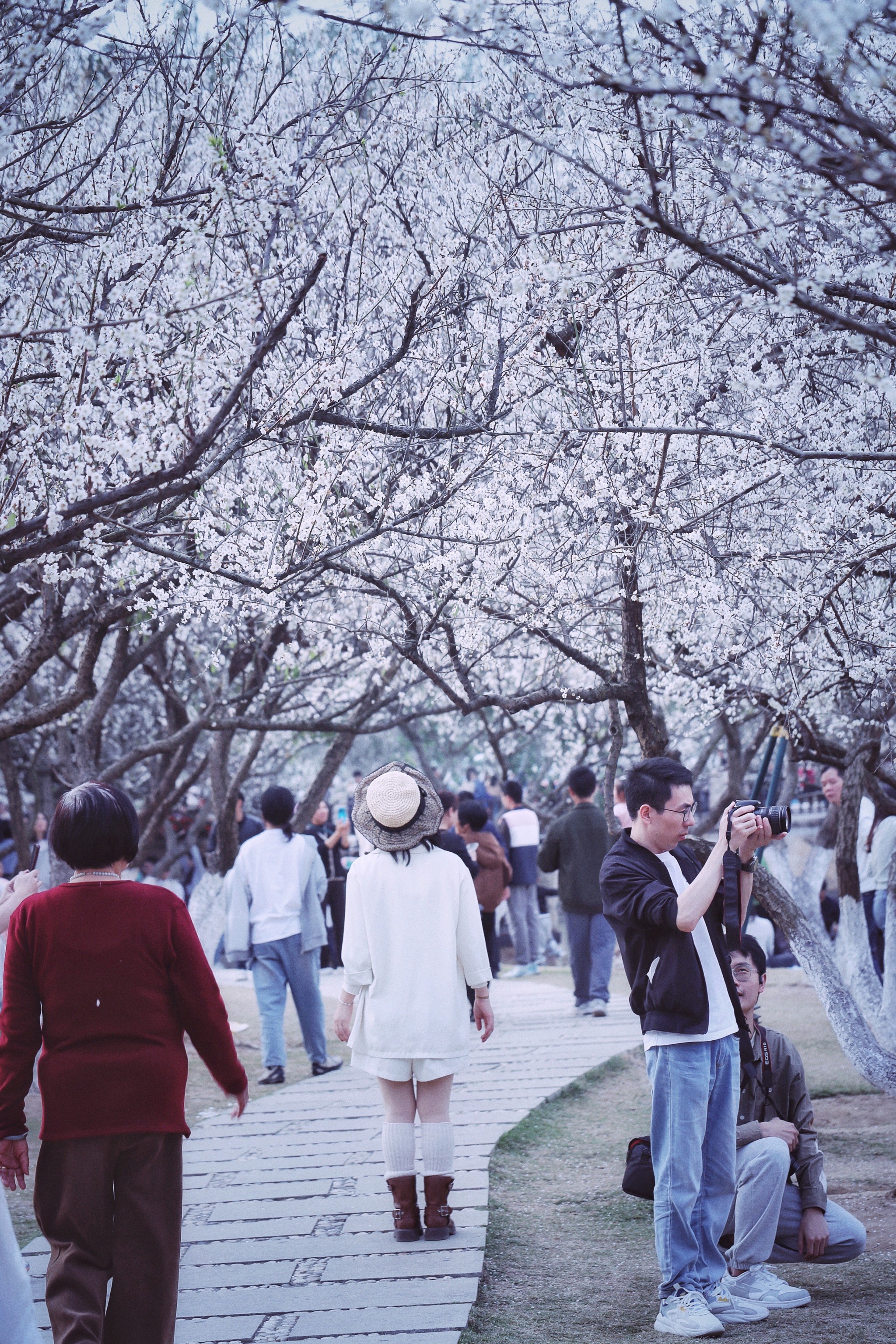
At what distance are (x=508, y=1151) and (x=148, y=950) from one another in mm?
3785

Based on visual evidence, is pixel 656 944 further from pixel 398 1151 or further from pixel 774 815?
pixel 398 1151

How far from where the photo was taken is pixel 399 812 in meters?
5.19

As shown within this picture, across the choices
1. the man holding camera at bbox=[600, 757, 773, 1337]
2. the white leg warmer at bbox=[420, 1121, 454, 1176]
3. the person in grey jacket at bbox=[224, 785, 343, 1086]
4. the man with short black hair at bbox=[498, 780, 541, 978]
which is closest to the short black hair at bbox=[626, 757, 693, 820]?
the man holding camera at bbox=[600, 757, 773, 1337]

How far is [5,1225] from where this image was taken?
294cm

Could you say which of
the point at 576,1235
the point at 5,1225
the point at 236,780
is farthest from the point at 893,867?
the point at 236,780

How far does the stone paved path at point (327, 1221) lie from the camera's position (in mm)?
4184

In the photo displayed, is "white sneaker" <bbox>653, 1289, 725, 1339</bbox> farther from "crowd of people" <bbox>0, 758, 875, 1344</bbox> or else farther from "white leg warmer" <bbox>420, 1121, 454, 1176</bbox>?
"white leg warmer" <bbox>420, 1121, 454, 1176</bbox>

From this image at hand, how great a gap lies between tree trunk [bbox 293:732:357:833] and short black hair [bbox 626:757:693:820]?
8.56 m

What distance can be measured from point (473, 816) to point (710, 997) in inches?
278

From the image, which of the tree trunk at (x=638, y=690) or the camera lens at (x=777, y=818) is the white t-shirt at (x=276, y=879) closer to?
the tree trunk at (x=638, y=690)

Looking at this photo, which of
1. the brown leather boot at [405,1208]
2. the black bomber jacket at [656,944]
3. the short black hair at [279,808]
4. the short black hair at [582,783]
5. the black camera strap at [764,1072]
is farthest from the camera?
the short black hair at [582,783]

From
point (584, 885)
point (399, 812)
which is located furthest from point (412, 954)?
point (584, 885)

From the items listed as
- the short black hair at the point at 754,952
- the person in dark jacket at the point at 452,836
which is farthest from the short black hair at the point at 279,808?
the short black hair at the point at 754,952

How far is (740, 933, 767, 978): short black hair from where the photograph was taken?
4.75 meters
